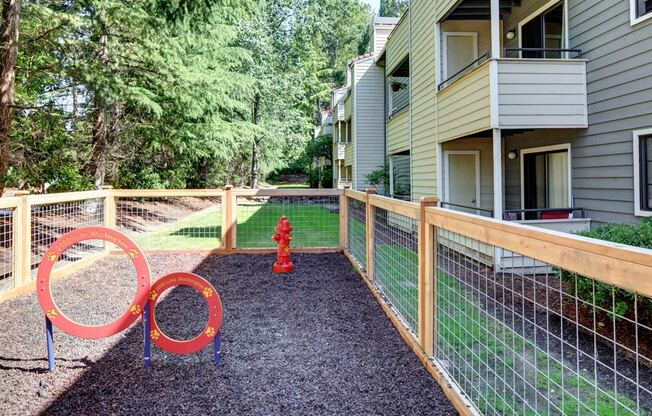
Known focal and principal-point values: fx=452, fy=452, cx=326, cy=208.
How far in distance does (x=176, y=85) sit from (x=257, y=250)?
5.81 m

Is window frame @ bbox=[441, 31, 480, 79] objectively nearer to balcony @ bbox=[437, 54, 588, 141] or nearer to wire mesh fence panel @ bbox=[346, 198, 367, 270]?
balcony @ bbox=[437, 54, 588, 141]

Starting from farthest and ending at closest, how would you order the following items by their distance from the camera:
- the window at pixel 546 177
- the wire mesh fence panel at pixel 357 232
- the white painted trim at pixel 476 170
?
the white painted trim at pixel 476 170
the window at pixel 546 177
the wire mesh fence panel at pixel 357 232

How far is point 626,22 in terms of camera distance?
5902 mm

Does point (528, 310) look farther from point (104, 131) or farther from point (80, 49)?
point (104, 131)

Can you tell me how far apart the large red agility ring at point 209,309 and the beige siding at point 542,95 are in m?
5.17

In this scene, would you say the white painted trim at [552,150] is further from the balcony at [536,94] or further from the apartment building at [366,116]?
the apartment building at [366,116]

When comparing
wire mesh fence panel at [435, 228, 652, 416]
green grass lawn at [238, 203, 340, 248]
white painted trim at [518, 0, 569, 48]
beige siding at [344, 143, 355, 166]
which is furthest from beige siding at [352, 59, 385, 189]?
wire mesh fence panel at [435, 228, 652, 416]

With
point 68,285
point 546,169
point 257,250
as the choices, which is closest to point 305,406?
point 68,285

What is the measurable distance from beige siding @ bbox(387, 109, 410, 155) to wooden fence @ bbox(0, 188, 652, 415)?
408cm

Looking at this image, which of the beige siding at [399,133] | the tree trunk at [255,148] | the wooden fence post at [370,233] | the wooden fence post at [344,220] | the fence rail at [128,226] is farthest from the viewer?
the tree trunk at [255,148]

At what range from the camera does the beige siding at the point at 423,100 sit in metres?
9.85

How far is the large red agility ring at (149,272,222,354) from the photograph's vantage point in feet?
→ 11.2

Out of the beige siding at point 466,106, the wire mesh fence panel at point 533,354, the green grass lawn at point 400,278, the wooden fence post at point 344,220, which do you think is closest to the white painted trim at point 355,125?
the beige siding at point 466,106

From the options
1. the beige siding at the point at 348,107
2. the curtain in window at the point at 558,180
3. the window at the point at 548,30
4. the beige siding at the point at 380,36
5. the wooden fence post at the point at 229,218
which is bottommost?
the wooden fence post at the point at 229,218
